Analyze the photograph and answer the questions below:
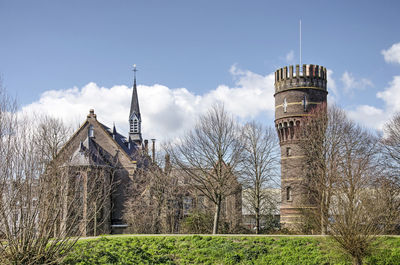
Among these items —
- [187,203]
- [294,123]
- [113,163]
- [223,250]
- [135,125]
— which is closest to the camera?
[223,250]

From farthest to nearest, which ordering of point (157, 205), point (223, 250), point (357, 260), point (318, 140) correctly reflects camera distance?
1. point (157, 205)
2. point (318, 140)
3. point (223, 250)
4. point (357, 260)

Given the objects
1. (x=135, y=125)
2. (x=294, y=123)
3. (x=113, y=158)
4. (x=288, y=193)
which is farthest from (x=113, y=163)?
(x=294, y=123)

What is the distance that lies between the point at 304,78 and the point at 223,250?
22.8 m

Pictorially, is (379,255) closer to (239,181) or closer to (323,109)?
(239,181)

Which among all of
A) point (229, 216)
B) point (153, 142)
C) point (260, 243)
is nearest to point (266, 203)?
point (229, 216)

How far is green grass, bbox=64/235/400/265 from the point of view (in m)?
20.6

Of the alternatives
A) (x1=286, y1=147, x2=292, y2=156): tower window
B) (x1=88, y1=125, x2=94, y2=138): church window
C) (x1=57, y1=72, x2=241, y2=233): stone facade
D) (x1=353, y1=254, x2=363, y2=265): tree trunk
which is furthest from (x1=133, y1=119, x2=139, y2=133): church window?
(x1=353, y1=254, x2=363, y2=265): tree trunk

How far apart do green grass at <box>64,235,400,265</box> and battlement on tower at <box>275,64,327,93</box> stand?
19.8 m

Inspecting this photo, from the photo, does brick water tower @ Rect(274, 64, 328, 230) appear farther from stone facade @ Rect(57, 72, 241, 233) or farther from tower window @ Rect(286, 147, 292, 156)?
stone facade @ Rect(57, 72, 241, 233)

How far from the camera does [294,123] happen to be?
40.6 meters

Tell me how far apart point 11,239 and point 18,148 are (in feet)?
9.46

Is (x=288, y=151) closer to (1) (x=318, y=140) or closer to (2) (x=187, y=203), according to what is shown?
(1) (x=318, y=140)

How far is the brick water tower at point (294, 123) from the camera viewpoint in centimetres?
4025

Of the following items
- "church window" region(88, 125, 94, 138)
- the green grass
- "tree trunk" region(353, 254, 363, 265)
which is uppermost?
"church window" region(88, 125, 94, 138)
